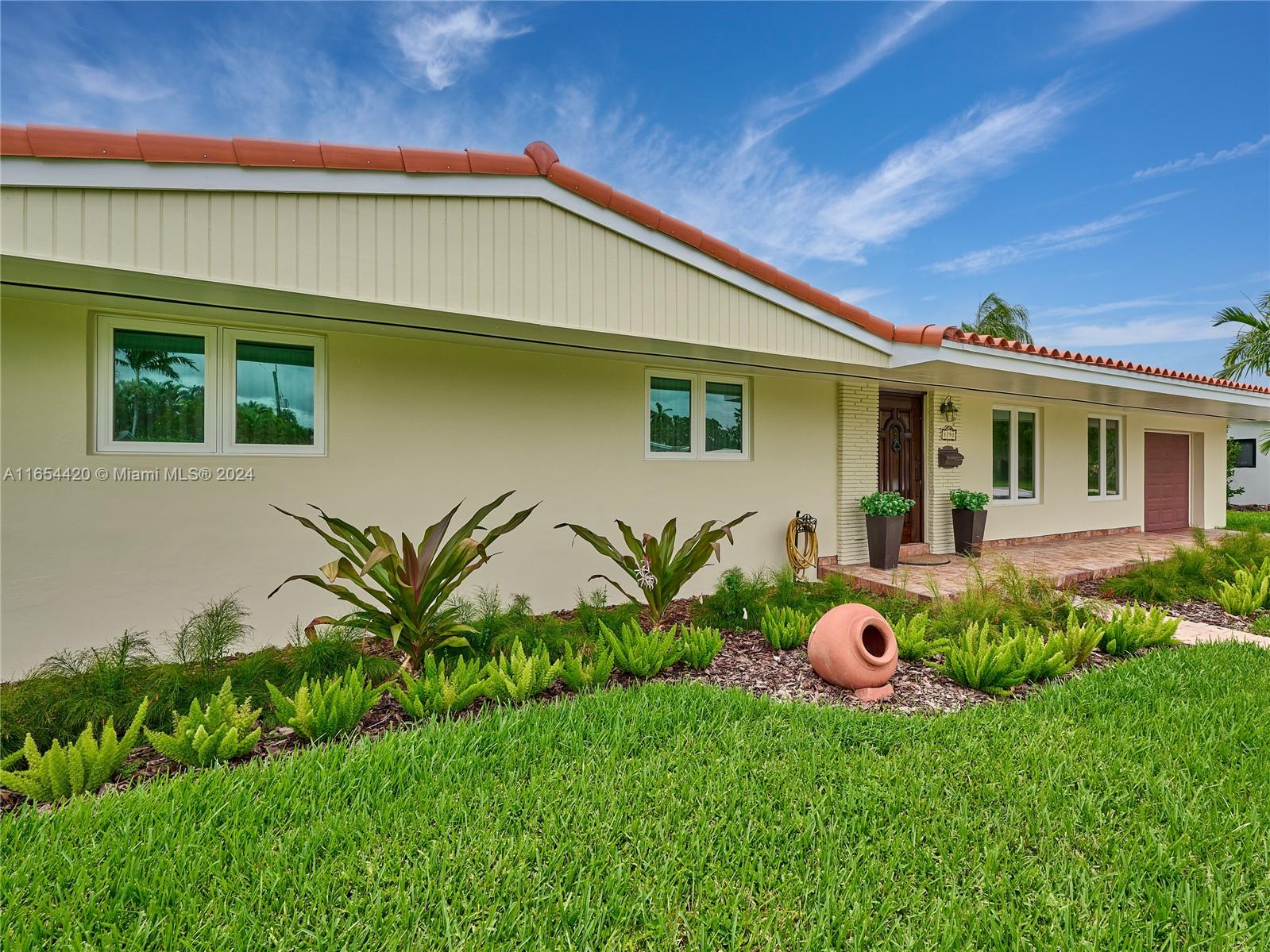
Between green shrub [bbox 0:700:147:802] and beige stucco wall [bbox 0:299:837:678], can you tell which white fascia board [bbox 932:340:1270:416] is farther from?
green shrub [bbox 0:700:147:802]

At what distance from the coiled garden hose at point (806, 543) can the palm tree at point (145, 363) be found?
6.55m

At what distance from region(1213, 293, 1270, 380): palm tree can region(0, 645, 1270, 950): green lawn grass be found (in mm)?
14455

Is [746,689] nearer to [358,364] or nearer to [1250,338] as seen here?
[358,364]

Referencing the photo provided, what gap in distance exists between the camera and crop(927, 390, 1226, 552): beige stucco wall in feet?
30.3

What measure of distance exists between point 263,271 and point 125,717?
108 inches

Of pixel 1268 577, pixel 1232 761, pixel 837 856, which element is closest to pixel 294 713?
pixel 837 856

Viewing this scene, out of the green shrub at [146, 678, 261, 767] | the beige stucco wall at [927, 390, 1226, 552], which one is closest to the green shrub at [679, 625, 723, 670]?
the green shrub at [146, 678, 261, 767]

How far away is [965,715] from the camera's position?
3340mm

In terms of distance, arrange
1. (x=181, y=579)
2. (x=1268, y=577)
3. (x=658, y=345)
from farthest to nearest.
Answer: (x=1268, y=577)
(x=658, y=345)
(x=181, y=579)

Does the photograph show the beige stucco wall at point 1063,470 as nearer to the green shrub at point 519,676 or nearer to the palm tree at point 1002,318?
the green shrub at point 519,676

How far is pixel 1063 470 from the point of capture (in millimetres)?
10797

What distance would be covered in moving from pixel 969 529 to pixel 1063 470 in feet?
11.7

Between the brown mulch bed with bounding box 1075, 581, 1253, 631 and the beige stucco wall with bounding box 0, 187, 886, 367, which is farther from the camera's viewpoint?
the brown mulch bed with bounding box 1075, 581, 1253, 631

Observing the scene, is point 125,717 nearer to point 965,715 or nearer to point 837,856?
point 837,856
